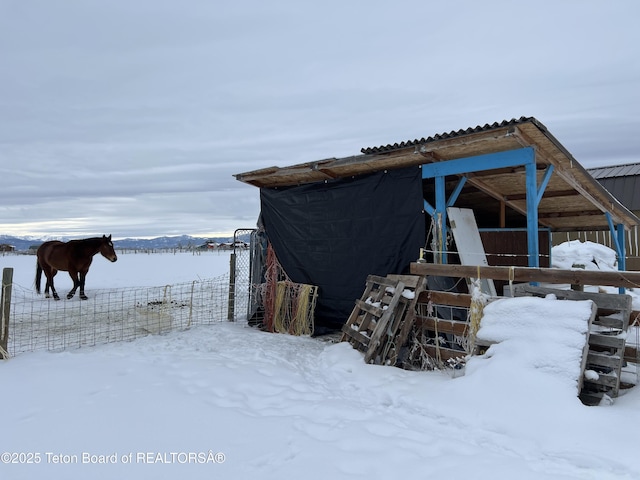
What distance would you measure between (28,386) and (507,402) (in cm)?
454

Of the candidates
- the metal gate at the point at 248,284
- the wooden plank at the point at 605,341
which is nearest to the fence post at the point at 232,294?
the metal gate at the point at 248,284

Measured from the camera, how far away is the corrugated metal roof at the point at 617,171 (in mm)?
15625

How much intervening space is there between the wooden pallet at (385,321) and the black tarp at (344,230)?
104 cm

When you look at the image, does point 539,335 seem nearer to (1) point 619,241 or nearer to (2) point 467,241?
(2) point 467,241

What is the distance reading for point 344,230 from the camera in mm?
7398

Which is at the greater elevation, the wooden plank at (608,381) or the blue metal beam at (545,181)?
the blue metal beam at (545,181)

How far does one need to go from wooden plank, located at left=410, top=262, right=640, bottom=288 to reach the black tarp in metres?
1.30

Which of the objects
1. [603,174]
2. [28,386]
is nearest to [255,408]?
[28,386]

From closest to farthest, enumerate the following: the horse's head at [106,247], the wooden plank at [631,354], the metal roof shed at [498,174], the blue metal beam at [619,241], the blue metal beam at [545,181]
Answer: the wooden plank at [631,354] < the metal roof shed at [498,174] < the blue metal beam at [545,181] < the blue metal beam at [619,241] < the horse's head at [106,247]

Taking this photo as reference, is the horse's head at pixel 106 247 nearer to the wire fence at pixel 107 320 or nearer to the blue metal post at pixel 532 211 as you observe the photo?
the wire fence at pixel 107 320

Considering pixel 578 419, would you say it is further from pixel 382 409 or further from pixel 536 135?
pixel 536 135

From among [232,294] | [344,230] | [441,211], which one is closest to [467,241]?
[441,211]

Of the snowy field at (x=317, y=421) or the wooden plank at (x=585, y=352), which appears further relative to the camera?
the wooden plank at (x=585, y=352)

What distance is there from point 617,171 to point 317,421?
18.2m
